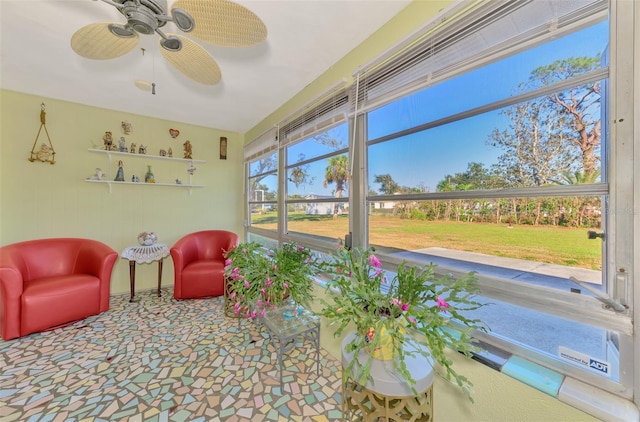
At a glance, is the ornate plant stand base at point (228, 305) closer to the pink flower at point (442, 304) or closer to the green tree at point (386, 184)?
the green tree at point (386, 184)

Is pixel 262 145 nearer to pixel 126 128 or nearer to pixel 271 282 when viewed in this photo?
pixel 126 128

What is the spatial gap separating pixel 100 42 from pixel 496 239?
2.33 metres

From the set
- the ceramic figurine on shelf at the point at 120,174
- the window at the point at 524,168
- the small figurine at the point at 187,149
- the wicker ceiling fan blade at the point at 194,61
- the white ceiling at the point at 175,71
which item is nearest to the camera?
the window at the point at 524,168

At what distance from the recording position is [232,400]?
1500mm

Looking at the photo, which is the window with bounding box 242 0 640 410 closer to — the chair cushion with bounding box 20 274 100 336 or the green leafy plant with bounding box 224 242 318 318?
the green leafy plant with bounding box 224 242 318 318

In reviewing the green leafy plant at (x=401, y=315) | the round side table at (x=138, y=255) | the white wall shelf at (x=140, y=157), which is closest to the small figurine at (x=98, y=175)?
the white wall shelf at (x=140, y=157)

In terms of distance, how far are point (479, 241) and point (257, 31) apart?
153cm

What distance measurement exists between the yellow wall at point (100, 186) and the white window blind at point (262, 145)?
1.44 feet

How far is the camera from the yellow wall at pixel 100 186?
2670 mm

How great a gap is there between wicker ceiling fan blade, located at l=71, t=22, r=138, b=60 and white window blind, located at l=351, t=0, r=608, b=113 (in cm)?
Result: 150

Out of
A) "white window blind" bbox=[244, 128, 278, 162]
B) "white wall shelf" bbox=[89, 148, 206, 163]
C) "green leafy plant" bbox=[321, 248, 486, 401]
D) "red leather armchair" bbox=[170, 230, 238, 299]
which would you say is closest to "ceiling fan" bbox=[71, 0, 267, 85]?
"green leafy plant" bbox=[321, 248, 486, 401]

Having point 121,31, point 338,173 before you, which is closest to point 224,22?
point 121,31

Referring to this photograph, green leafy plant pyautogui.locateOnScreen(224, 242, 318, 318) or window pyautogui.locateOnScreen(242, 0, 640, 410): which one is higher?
window pyautogui.locateOnScreen(242, 0, 640, 410)

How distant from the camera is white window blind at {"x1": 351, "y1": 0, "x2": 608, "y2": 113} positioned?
3.14 ft
